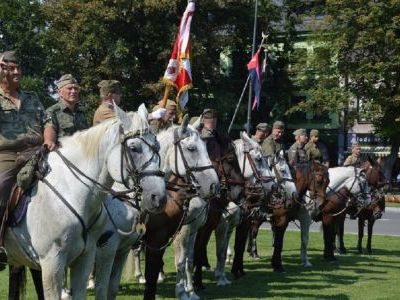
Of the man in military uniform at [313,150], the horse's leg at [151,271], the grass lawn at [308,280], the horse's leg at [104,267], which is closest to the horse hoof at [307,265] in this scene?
the grass lawn at [308,280]

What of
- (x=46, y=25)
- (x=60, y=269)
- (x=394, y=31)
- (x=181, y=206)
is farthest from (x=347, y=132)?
(x=60, y=269)

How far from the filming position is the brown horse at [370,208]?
705 inches

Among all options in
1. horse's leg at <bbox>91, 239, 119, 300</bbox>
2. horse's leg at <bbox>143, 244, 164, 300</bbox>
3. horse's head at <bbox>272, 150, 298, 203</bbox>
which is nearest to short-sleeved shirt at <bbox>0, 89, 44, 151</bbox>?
horse's leg at <bbox>91, 239, 119, 300</bbox>

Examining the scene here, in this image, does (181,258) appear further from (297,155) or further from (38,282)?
(297,155)

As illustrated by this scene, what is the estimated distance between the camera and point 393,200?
3912 cm

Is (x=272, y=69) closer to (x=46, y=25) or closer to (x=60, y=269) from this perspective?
(x=46, y=25)

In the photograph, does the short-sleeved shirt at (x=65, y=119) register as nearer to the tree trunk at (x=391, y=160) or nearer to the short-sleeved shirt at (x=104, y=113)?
the short-sleeved shirt at (x=104, y=113)

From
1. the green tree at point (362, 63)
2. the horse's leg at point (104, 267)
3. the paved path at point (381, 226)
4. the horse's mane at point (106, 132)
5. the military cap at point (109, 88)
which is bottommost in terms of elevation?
the paved path at point (381, 226)

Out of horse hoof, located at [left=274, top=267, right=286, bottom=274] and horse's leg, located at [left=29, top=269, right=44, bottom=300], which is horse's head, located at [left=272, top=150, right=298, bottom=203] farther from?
horse's leg, located at [left=29, top=269, right=44, bottom=300]

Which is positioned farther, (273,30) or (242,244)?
(273,30)

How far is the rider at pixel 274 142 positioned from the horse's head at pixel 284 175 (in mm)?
138

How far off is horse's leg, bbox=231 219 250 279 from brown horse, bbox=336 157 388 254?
14.6ft

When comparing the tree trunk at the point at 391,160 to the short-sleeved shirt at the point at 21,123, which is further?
the tree trunk at the point at 391,160

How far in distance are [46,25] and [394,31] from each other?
67.9ft
